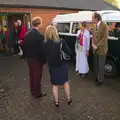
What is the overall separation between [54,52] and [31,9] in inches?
397

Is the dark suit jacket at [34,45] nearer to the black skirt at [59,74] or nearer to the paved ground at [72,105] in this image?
the black skirt at [59,74]

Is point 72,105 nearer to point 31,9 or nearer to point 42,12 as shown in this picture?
point 31,9

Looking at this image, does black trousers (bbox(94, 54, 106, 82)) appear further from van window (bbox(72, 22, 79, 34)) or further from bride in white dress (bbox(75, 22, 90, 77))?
van window (bbox(72, 22, 79, 34))

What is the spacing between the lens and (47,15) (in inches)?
593

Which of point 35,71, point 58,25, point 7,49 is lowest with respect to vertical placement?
point 7,49

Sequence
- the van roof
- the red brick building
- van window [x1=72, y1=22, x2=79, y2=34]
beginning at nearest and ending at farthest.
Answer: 1. the van roof
2. van window [x1=72, y1=22, x2=79, y2=34]
3. the red brick building

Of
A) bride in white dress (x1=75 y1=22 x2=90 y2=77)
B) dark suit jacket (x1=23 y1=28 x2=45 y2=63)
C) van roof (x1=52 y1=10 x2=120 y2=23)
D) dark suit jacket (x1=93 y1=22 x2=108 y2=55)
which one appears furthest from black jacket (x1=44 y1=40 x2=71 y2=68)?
van roof (x1=52 y1=10 x2=120 y2=23)

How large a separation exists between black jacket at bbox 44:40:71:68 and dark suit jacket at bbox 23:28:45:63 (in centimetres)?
A: 50

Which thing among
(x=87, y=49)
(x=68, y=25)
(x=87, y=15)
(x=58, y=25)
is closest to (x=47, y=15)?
(x=58, y=25)

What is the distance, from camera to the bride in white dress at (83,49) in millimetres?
→ 6766

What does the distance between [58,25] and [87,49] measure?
3897 millimetres

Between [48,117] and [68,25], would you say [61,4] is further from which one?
[48,117]

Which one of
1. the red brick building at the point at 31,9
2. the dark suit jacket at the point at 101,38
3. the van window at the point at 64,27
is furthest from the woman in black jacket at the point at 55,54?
the red brick building at the point at 31,9

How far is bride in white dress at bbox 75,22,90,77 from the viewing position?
677 centimetres
